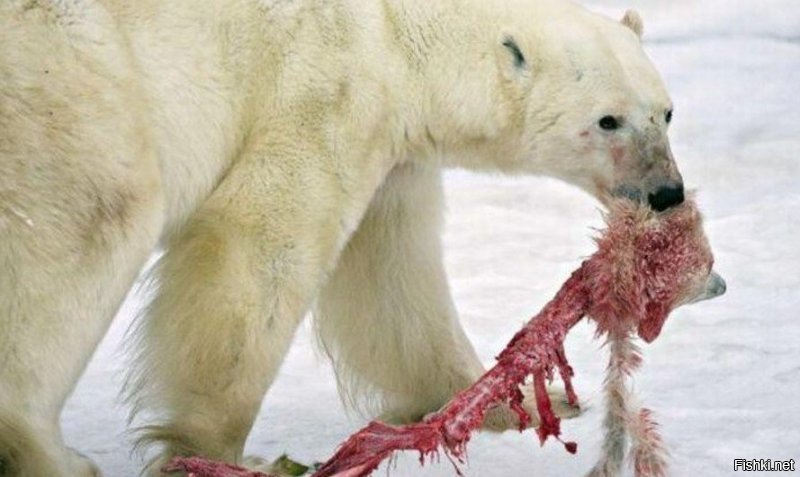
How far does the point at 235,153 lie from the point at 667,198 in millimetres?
1087

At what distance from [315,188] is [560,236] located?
247 cm

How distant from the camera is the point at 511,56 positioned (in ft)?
15.2

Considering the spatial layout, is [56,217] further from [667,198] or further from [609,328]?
[667,198]

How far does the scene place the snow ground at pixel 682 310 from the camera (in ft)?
15.7

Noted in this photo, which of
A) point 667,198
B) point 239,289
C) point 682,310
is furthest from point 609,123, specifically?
point 682,310

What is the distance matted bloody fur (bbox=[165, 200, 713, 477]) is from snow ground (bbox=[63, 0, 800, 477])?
1.35 feet

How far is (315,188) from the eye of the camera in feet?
14.3

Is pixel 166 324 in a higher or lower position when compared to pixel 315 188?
lower

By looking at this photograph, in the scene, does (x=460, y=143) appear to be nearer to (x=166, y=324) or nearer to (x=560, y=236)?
(x=166, y=324)

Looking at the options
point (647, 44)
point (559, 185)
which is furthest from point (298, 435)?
point (647, 44)

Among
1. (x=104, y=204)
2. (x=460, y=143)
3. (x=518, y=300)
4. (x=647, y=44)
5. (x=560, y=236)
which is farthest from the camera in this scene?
(x=647, y=44)

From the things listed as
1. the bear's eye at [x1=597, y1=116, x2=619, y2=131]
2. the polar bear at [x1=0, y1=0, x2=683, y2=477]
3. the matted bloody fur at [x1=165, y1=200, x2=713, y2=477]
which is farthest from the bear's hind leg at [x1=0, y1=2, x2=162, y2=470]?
the bear's eye at [x1=597, y1=116, x2=619, y2=131]

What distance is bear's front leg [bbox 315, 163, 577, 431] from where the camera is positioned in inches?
198

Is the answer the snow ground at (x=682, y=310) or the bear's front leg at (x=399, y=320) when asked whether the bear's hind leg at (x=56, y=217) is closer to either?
the snow ground at (x=682, y=310)
